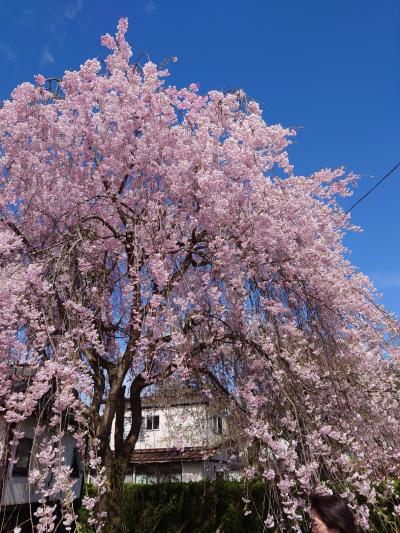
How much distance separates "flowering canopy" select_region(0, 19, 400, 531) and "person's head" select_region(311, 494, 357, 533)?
2198mm

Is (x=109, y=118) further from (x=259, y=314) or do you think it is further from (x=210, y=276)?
(x=259, y=314)

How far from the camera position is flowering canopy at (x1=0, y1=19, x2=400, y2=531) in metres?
4.81

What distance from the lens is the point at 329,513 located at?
227cm

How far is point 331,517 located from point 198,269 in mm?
4187

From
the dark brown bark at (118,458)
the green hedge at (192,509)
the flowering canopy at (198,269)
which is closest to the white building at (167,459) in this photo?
the green hedge at (192,509)

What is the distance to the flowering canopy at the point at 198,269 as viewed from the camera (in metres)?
4.81

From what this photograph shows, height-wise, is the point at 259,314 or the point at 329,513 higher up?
the point at 259,314

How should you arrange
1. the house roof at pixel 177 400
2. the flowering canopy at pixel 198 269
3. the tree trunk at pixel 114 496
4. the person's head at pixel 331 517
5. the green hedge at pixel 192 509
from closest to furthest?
the person's head at pixel 331 517, the flowering canopy at pixel 198 269, the tree trunk at pixel 114 496, the house roof at pixel 177 400, the green hedge at pixel 192 509

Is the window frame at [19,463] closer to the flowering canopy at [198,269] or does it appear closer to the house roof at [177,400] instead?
the house roof at [177,400]

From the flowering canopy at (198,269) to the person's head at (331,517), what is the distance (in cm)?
220

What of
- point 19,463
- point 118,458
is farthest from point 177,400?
point 19,463

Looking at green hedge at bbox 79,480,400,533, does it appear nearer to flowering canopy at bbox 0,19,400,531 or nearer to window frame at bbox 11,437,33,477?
window frame at bbox 11,437,33,477

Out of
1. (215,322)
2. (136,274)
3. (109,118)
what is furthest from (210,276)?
(109,118)

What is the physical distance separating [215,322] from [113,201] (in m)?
2.05
